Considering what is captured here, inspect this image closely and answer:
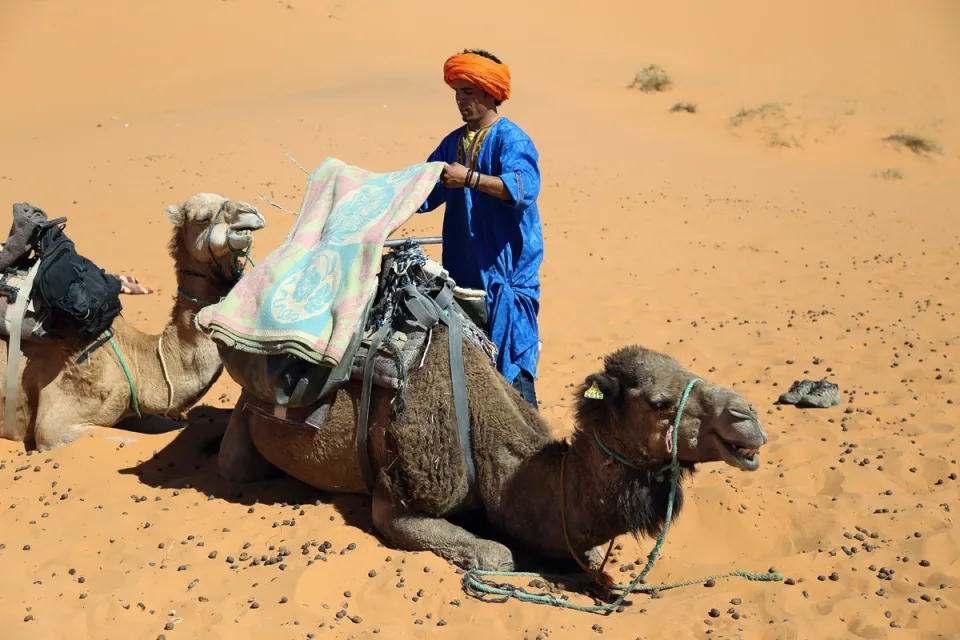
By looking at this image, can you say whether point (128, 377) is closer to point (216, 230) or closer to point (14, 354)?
point (14, 354)

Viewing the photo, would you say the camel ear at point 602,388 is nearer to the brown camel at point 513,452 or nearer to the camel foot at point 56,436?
the brown camel at point 513,452

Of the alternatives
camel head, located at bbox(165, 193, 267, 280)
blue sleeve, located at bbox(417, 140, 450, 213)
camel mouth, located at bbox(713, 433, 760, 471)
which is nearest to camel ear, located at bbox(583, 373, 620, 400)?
camel mouth, located at bbox(713, 433, 760, 471)

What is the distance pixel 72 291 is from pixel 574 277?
18.8ft

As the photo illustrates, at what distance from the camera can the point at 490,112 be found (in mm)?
4758

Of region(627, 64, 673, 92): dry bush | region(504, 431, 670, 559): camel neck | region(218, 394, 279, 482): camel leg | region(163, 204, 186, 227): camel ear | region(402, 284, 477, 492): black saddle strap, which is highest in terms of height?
region(627, 64, 673, 92): dry bush

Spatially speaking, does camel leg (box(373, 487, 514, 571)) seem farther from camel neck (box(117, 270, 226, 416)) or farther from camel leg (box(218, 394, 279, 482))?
camel neck (box(117, 270, 226, 416))

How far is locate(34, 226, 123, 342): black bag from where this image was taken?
5031 millimetres

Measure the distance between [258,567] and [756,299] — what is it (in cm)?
639

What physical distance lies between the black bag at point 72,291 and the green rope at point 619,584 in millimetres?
2657

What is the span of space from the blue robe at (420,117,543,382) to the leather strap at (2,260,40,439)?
2.32m

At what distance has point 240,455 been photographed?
479cm

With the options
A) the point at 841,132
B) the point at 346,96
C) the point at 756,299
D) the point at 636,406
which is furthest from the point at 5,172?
the point at 841,132

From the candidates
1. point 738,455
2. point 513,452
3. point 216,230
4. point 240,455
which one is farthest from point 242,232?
point 738,455

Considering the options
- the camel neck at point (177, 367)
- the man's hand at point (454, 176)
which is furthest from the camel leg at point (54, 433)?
the man's hand at point (454, 176)
